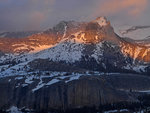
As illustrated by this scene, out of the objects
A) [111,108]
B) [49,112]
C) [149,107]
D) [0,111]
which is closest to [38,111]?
[49,112]

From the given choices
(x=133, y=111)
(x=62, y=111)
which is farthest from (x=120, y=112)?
(x=62, y=111)

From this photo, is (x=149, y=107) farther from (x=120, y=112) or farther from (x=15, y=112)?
(x=15, y=112)

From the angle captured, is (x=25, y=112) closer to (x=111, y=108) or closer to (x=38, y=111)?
(x=38, y=111)

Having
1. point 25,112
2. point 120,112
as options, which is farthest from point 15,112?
point 120,112

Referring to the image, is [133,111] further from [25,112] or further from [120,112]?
[25,112]

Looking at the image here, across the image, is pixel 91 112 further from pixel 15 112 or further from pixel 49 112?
pixel 15 112
